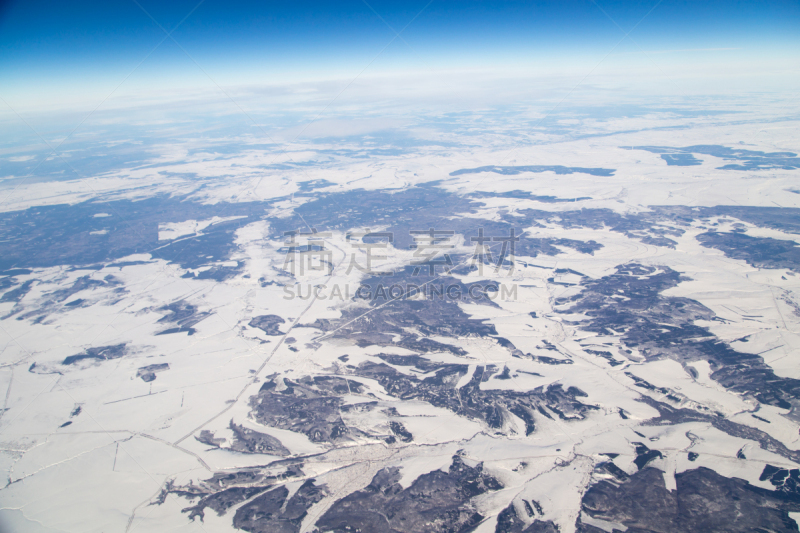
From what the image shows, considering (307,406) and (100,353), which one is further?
(100,353)

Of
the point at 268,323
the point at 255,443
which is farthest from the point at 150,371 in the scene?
the point at 255,443

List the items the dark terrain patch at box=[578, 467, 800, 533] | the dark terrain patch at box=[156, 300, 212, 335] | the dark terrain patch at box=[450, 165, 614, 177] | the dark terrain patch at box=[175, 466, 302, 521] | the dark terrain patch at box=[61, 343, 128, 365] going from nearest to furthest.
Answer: the dark terrain patch at box=[578, 467, 800, 533], the dark terrain patch at box=[175, 466, 302, 521], the dark terrain patch at box=[61, 343, 128, 365], the dark terrain patch at box=[156, 300, 212, 335], the dark terrain patch at box=[450, 165, 614, 177]

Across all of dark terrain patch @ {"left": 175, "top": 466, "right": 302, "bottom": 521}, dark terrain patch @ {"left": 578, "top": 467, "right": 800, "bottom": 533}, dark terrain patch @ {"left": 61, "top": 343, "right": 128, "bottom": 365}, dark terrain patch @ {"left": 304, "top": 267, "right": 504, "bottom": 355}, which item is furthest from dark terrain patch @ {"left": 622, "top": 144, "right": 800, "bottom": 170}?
dark terrain patch @ {"left": 61, "top": 343, "right": 128, "bottom": 365}

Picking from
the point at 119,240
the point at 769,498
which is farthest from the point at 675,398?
the point at 119,240

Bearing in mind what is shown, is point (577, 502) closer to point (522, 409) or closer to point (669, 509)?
point (669, 509)

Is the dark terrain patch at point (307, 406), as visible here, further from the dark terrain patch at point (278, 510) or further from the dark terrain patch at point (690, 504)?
the dark terrain patch at point (690, 504)

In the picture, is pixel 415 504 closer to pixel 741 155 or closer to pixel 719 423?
pixel 719 423

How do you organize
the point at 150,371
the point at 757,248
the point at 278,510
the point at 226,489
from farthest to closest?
the point at 757,248 < the point at 150,371 < the point at 226,489 < the point at 278,510

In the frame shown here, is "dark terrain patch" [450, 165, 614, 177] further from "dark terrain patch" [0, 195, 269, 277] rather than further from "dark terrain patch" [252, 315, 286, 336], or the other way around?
"dark terrain patch" [252, 315, 286, 336]

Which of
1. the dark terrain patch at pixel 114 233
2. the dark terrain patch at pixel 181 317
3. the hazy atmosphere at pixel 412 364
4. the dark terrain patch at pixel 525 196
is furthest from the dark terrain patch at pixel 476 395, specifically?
the dark terrain patch at pixel 525 196
